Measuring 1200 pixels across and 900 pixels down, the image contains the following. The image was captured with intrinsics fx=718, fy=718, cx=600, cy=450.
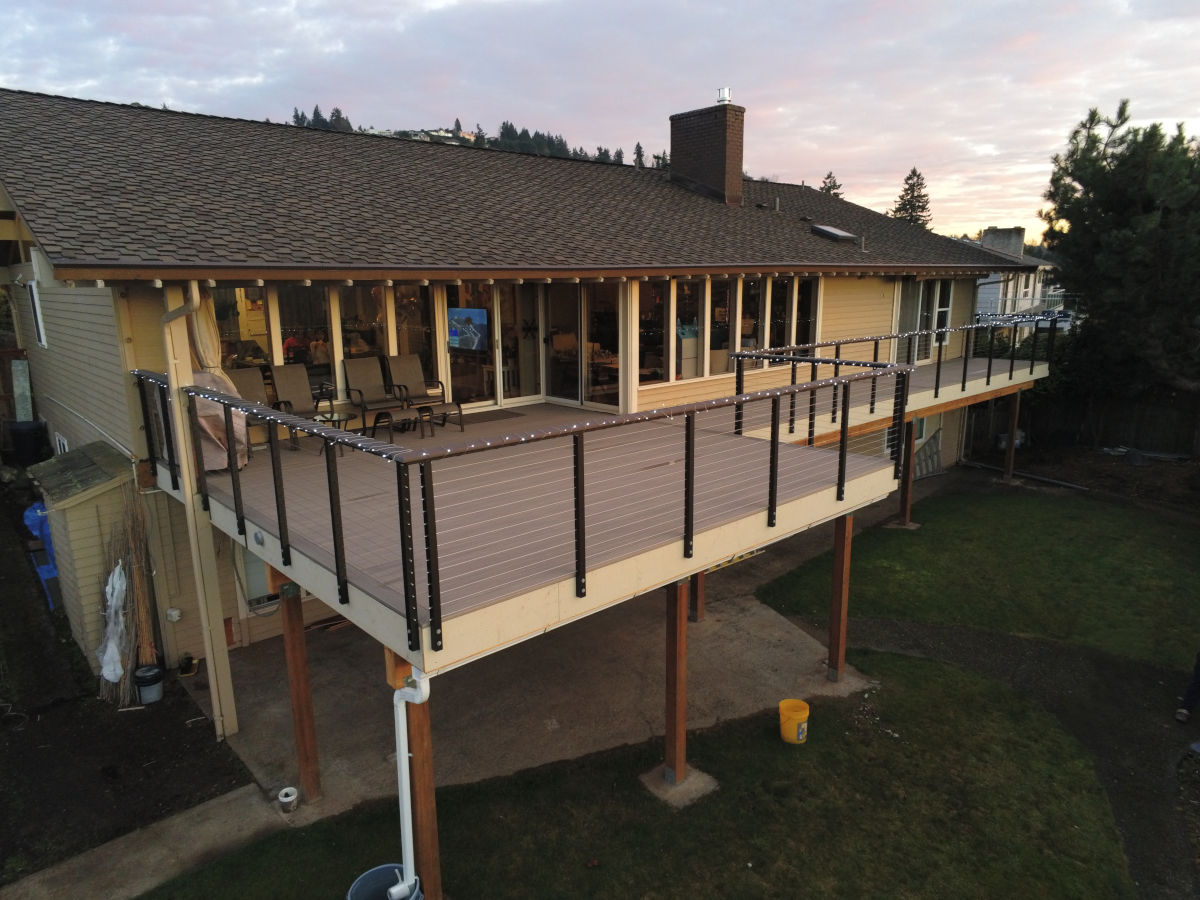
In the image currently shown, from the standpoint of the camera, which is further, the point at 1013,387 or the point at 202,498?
the point at 1013,387

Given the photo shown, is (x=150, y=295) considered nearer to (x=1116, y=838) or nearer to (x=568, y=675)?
(x=568, y=675)

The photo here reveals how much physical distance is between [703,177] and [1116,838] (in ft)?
41.2

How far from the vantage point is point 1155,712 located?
7.40m

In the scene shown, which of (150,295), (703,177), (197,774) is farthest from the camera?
(703,177)

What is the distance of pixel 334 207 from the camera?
8.09m

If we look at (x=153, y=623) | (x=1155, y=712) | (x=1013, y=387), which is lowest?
(x=1155, y=712)

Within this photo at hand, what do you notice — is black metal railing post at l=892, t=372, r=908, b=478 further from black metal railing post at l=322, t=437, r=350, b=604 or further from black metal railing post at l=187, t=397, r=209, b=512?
black metal railing post at l=187, t=397, r=209, b=512

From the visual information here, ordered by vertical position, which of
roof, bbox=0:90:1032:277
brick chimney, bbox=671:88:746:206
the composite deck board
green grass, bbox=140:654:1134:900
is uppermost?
brick chimney, bbox=671:88:746:206

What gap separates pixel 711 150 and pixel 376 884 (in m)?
13.6

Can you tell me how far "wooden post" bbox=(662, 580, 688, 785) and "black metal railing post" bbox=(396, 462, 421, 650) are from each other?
2413 millimetres

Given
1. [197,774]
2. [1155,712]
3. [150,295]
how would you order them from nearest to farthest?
[197,774]
[150,295]
[1155,712]

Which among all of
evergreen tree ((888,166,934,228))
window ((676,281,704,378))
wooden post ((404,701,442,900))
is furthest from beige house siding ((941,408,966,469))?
evergreen tree ((888,166,934,228))

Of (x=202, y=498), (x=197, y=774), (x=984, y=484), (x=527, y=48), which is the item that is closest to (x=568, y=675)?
(x=197, y=774)

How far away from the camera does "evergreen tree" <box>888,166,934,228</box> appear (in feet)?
239
